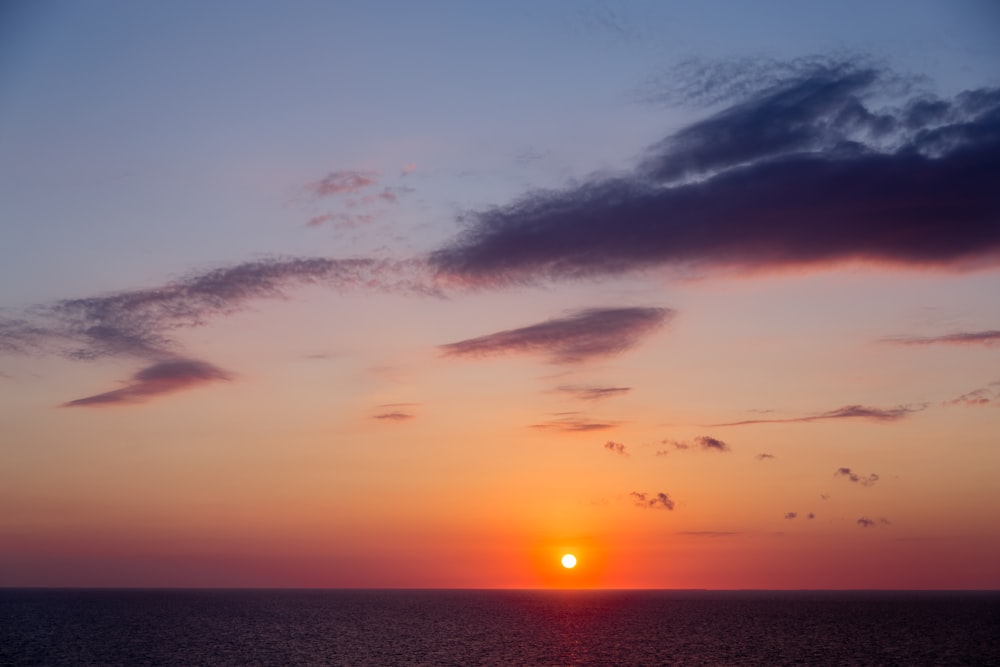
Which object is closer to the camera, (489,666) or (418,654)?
(489,666)

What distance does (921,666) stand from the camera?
104 m

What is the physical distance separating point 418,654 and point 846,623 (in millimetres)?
123853

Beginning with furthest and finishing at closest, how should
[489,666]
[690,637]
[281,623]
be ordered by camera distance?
[281,623] → [690,637] → [489,666]

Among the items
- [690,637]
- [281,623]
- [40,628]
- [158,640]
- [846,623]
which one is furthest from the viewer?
[846,623]

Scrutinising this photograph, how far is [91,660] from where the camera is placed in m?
103

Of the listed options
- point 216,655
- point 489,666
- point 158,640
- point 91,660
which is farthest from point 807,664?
point 158,640

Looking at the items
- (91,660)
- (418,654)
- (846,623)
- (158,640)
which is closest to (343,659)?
(418,654)

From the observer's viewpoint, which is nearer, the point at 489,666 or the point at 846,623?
the point at 489,666

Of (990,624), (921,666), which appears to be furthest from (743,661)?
(990,624)

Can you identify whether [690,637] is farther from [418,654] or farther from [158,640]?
[158,640]

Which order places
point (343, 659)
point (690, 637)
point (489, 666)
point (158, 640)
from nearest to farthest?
point (489, 666)
point (343, 659)
point (158, 640)
point (690, 637)

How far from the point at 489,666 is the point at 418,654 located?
15.9 metres

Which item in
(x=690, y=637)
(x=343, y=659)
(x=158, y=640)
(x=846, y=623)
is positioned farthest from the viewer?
(x=846, y=623)

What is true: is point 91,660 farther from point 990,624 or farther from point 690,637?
point 990,624
